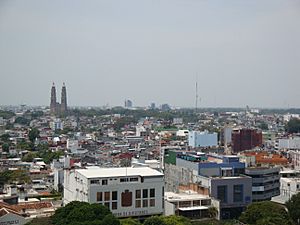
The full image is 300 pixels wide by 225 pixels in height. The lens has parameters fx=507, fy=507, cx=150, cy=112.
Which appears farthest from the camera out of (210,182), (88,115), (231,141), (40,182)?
(88,115)

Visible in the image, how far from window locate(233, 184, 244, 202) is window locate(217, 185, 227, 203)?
137mm

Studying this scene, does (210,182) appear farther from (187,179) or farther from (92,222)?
(92,222)

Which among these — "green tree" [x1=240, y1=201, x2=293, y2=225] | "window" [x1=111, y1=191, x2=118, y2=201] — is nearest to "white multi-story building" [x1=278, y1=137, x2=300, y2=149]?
"green tree" [x1=240, y1=201, x2=293, y2=225]

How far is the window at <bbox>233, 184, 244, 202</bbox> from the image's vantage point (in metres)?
6.87

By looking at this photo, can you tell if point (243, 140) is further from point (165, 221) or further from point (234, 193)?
point (165, 221)

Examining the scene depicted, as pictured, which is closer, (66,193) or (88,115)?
(66,193)

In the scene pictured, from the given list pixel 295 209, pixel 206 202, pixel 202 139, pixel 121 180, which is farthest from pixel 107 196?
pixel 202 139

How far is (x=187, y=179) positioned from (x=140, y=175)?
133 centimetres

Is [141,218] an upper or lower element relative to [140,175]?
lower

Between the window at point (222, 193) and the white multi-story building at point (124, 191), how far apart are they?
85 centimetres

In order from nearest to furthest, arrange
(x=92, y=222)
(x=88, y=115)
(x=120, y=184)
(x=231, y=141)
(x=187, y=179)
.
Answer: (x=92, y=222) → (x=120, y=184) → (x=187, y=179) → (x=231, y=141) → (x=88, y=115)

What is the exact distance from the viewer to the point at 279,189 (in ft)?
25.6

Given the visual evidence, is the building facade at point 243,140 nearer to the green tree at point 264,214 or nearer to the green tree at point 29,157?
the green tree at point 29,157

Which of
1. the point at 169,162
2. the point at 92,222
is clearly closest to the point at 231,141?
the point at 169,162
